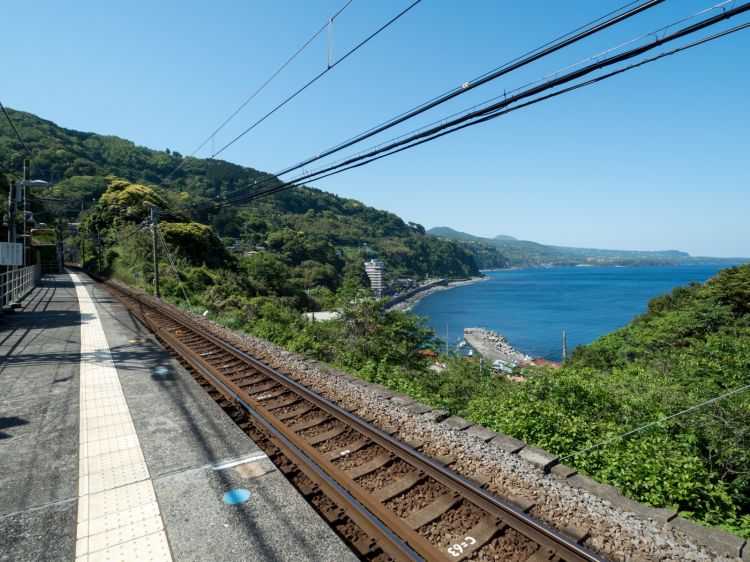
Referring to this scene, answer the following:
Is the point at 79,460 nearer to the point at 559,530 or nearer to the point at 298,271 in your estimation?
the point at 559,530

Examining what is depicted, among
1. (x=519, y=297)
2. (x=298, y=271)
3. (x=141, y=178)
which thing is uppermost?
(x=141, y=178)

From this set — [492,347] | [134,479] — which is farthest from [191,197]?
[134,479]

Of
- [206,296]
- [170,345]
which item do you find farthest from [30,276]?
[170,345]

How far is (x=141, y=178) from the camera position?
121688 mm

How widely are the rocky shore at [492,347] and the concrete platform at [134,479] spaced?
4952cm

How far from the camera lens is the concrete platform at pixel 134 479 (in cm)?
348

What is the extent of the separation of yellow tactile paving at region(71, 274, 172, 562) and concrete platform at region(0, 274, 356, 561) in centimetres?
1

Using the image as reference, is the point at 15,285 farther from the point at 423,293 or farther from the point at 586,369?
the point at 423,293

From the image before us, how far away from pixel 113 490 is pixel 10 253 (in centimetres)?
1831

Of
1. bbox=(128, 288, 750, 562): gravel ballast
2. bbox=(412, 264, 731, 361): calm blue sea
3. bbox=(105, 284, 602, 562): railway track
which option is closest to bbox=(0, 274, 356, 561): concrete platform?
bbox=(105, 284, 602, 562): railway track

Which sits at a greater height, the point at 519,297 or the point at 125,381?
the point at 125,381

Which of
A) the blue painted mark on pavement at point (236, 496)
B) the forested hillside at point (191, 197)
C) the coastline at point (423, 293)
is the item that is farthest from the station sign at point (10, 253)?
the coastline at point (423, 293)

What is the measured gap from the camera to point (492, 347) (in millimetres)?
59438

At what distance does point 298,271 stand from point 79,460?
82894 mm
